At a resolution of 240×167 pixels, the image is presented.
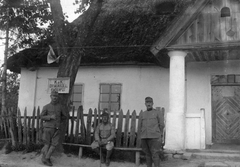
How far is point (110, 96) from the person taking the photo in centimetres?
1185

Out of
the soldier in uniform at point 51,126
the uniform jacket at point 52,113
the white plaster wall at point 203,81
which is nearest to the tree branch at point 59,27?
the soldier in uniform at point 51,126

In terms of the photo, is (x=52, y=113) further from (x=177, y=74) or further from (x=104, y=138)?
(x=177, y=74)

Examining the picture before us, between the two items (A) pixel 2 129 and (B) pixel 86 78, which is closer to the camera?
(A) pixel 2 129

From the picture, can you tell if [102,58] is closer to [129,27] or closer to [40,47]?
[129,27]

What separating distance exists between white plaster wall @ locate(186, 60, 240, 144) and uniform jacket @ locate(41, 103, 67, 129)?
4977 mm

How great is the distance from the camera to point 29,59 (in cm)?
1227

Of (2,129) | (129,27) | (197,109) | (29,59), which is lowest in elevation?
(2,129)

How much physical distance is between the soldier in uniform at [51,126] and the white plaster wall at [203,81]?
504cm

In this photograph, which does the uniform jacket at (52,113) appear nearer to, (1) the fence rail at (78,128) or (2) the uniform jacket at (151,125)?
(1) the fence rail at (78,128)

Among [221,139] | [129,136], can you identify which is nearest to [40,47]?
[129,136]

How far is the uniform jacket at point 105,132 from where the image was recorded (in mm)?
7575

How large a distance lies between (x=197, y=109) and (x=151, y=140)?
14.1ft

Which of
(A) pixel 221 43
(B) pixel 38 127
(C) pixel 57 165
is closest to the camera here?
(C) pixel 57 165

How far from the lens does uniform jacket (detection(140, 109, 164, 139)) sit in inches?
262
